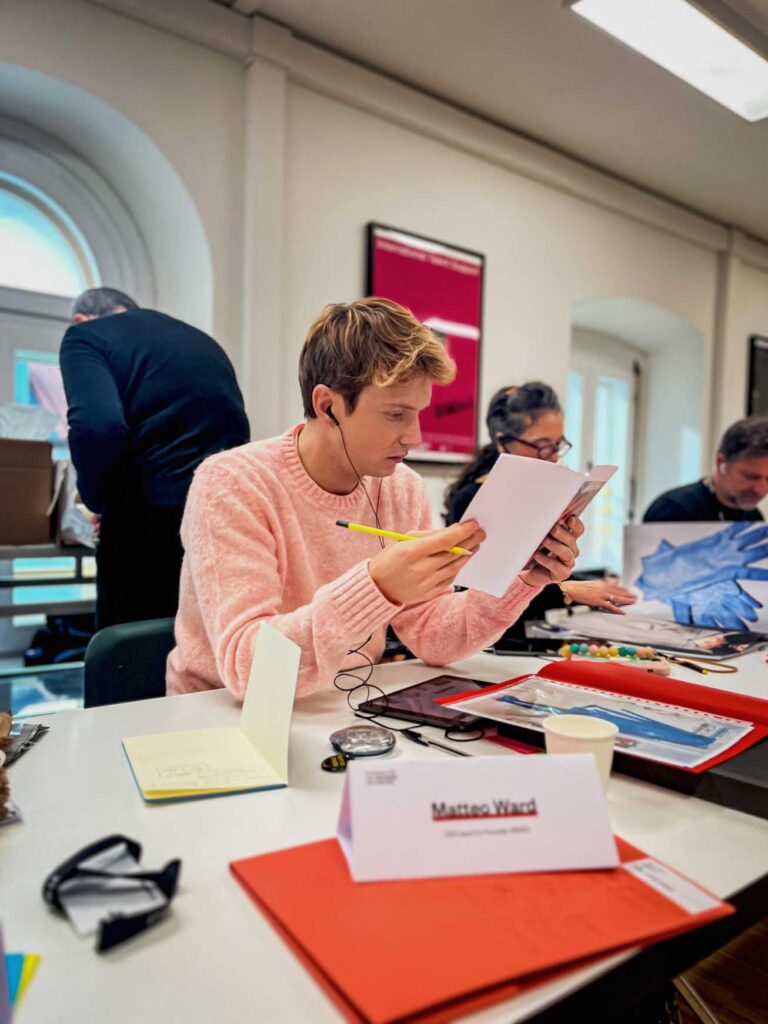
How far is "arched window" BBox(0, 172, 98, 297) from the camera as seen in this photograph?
2803 millimetres

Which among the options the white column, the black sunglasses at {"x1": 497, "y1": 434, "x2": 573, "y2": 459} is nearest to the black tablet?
the black sunglasses at {"x1": 497, "y1": 434, "x2": 573, "y2": 459}

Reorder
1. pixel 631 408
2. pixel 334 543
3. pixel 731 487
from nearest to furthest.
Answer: pixel 334 543, pixel 731 487, pixel 631 408

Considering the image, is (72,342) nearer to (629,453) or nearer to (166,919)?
(166,919)

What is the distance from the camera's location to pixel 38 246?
2.89 m

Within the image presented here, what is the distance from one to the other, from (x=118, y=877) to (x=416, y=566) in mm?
489

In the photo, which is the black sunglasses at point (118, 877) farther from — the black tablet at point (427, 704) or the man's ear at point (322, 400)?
the man's ear at point (322, 400)

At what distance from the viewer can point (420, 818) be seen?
0.57 m

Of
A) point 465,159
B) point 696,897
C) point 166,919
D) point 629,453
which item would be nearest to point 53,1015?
point 166,919

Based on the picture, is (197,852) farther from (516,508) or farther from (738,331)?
(738,331)

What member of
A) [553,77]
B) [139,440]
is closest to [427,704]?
[139,440]

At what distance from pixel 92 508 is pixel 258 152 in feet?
5.35

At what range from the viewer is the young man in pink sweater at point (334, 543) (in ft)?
3.06

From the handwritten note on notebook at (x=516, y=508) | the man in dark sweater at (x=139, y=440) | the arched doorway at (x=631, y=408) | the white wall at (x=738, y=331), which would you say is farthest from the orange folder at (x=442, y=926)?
the white wall at (x=738, y=331)

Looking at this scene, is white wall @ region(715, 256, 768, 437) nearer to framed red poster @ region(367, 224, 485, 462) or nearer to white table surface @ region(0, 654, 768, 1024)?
framed red poster @ region(367, 224, 485, 462)
